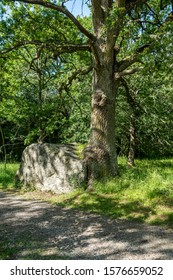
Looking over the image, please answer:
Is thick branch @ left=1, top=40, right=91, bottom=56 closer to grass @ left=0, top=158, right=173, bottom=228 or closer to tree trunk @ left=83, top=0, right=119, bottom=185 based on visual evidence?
tree trunk @ left=83, top=0, right=119, bottom=185

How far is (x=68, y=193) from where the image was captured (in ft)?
31.4

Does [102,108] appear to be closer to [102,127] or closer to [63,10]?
[102,127]

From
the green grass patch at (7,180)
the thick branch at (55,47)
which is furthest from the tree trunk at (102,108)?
the green grass patch at (7,180)

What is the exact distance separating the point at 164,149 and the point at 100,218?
11.9 meters

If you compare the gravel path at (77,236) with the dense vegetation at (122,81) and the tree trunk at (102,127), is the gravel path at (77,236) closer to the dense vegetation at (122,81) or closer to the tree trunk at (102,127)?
the dense vegetation at (122,81)

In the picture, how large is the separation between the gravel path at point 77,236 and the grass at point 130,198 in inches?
16.9

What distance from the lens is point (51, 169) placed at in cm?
1055

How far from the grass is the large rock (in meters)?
0.41

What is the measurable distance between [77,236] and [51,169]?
15.8ft

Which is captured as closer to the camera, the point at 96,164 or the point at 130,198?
the point at 130,198

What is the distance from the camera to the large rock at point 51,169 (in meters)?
9.91

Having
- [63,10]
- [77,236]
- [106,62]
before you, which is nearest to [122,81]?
[106,62]
